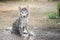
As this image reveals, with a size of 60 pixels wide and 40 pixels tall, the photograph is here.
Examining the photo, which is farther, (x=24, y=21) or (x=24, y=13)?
(x=24, y=21)

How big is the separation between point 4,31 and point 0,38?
0.81m

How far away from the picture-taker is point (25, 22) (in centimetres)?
691

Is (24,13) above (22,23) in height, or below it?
above

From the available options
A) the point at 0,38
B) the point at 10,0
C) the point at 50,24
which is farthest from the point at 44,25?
the point at 10,0

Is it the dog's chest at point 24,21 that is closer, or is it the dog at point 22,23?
the dog at point 22,23

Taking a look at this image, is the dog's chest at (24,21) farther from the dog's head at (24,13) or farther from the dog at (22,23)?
the dog's head at (24,13)

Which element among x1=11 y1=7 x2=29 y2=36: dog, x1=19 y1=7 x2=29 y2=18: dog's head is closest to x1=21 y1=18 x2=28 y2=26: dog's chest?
x1=11 y1=7 x2=29 y2=36: dog

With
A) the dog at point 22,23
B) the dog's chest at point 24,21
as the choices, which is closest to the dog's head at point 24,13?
the dog at point 22,23

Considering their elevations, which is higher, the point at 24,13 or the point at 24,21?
the point at 24,13

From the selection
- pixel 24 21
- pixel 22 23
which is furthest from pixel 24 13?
pixel 22 23

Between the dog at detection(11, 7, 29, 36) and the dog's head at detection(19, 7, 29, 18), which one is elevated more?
the dog's head at detection(19, 7, 29, 18)

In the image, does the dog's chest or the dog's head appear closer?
the dog's head

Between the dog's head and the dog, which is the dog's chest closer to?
the dog

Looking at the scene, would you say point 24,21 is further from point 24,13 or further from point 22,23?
point 24,13
